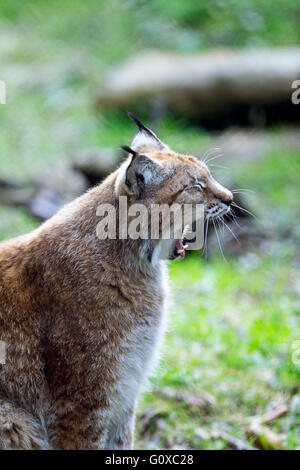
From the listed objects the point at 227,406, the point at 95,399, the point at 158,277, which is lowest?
the point at 227,406

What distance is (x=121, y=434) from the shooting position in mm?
3992

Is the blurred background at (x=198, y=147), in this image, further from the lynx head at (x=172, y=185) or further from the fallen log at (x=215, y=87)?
the lynx head at (x=172, y=185)

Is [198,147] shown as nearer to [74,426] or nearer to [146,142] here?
[146,142]

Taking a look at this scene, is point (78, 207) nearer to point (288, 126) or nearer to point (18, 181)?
point (18, 181)

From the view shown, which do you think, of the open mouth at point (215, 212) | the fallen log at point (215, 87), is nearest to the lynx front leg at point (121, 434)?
the open mouth at point (215, 212)

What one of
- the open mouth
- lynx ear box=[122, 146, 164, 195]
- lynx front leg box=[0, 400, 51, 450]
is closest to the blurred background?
lynx front leg box=[0, 400, 51, 450]

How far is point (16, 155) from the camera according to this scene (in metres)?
9.55

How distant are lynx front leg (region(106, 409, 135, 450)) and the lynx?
0.16m

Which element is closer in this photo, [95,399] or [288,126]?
[95,399]

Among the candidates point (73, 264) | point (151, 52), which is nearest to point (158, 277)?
point (73, 264)

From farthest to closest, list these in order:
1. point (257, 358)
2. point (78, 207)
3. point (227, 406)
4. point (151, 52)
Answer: point (151, 52) → point (257, 358) → point (227, 406) → point (78, 207)

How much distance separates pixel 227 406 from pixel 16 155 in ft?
19.2

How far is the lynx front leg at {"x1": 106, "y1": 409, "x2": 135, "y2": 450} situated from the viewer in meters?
3.97

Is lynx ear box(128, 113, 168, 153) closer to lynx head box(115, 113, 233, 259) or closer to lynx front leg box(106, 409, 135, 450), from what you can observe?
lynx head box(115, 113, 233, 259)
